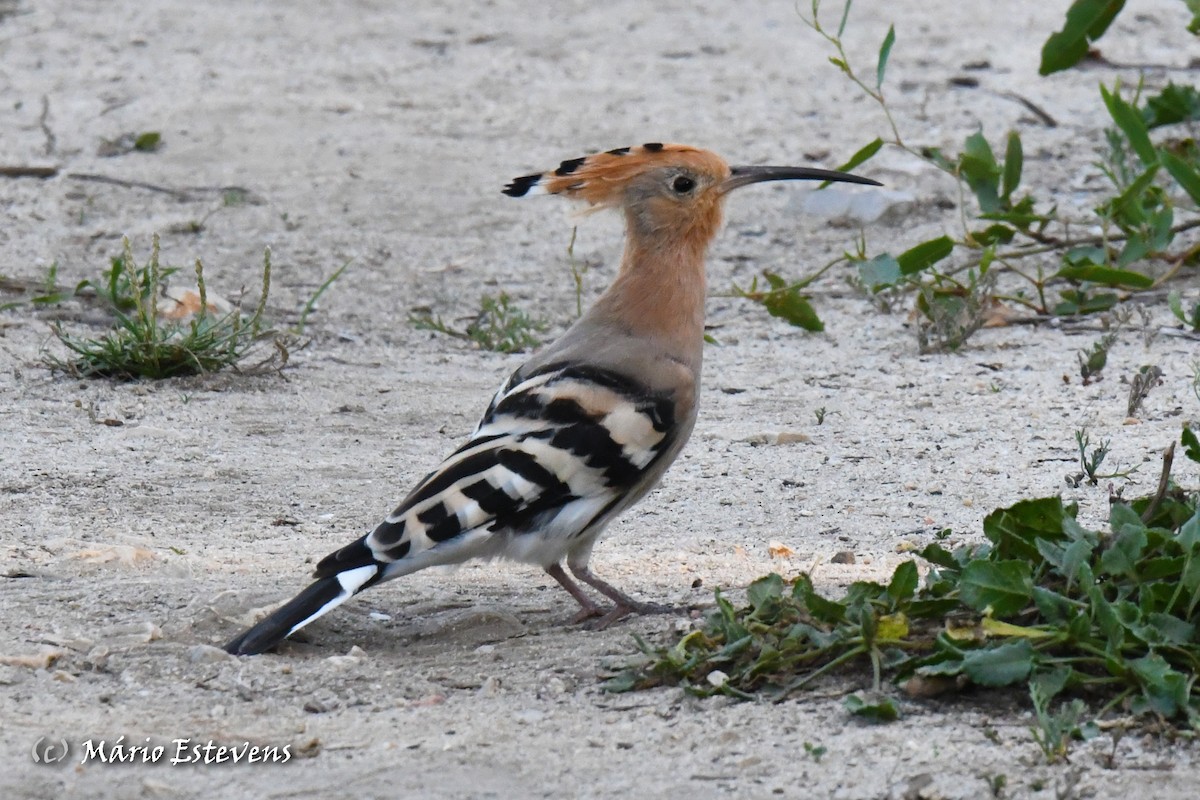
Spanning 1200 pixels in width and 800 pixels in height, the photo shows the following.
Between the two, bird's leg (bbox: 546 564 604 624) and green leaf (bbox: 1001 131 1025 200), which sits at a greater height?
green leaf (bbox: 1001 131 1025 200)

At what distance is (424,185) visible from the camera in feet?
22.9

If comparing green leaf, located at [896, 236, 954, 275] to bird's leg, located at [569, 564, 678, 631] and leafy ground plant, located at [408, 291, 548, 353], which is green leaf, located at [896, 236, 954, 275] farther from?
bird's leg, located at [569, 564, 678, 631]

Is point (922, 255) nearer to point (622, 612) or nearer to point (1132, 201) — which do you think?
point (1132, 201)

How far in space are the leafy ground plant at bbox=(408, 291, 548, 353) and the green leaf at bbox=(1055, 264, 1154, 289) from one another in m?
1.67

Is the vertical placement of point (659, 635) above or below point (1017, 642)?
below

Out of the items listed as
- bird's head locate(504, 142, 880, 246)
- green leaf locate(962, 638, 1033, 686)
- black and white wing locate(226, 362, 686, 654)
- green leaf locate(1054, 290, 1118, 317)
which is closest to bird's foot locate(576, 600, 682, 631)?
black and white wing locate(226, 362, 686, 654)

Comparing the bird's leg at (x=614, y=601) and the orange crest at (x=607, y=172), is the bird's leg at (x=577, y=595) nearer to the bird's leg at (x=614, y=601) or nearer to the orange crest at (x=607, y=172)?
the bird's leg at (x=614, y=601)

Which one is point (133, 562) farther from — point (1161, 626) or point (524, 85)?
point (524, 85)

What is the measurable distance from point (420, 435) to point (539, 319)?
123 centimetres

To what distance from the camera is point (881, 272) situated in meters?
5.08

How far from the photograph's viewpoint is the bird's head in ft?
13.0

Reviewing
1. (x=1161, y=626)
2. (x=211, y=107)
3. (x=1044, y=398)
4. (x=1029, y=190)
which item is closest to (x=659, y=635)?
(x=1161, y=626)

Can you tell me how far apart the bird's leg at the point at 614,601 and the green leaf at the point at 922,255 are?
1922mm

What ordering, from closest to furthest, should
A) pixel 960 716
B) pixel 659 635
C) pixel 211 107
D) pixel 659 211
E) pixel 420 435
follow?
pixel 960 716 → pixel 659 635 → pixel 659 211 → pixel 420 435 → pixel 211 107
